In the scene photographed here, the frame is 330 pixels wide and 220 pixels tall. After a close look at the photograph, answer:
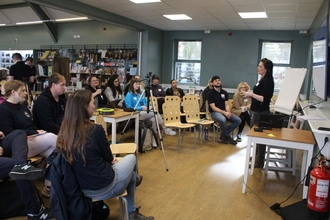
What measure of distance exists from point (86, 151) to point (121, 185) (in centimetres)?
40

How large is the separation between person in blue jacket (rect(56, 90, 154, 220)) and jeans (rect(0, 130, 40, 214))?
61 cm

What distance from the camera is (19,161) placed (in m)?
2.32

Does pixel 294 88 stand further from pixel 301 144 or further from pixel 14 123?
pixel 14 123

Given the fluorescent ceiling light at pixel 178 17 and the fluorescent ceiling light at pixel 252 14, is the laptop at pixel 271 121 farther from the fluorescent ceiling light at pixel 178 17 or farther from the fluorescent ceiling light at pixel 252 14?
the fluorescent ceiling light at pixel 178 17

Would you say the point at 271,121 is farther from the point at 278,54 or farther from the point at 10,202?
the point at 278,54

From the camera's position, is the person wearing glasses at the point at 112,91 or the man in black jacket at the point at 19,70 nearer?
the person wearing glasses at the point at 112,91

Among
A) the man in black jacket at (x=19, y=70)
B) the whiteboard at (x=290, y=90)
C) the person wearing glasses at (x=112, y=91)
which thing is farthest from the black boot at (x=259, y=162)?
the man in black jacket at (x=19, y=70)

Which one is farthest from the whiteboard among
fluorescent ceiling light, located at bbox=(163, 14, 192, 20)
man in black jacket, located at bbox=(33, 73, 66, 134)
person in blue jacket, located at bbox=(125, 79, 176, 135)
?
fluorescent ceiling light, located at bbox=(163, 14, 192, 20)

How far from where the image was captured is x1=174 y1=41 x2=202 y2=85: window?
8.88 metres

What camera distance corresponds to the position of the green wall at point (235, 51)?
300 inches

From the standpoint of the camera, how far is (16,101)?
2744mm

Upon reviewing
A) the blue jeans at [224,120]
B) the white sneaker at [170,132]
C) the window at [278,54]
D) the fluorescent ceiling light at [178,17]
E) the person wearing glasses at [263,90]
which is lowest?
the white sneaker at [170,132]

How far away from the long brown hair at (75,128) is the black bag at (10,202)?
3.08 feet

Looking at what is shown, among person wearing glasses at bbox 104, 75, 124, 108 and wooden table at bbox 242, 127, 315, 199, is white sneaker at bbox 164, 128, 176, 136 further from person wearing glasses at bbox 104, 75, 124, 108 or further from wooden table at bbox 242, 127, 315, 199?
wooden table at bbox 242, 127, 315, 199
